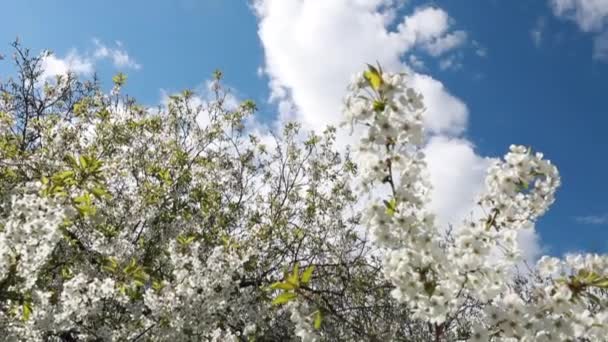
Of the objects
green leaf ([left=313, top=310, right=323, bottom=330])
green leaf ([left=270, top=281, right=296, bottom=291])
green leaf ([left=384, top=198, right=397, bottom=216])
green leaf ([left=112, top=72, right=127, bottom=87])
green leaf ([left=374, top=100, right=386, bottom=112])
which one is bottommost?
green leaf ([left=313, top=310, right=323, bottom=330])

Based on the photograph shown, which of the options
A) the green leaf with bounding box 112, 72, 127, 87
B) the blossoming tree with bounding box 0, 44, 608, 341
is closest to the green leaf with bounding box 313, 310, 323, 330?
the blossoming tree with bounding box 0, 44, 608, 341

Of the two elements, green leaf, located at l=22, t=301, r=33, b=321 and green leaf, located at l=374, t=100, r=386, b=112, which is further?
green leaf, located at l=22, t=301, r=33, b=321

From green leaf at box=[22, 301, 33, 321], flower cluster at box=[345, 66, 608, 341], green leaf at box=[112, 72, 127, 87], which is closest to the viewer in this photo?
flower cluster at box=[345, 66, 608, 341]

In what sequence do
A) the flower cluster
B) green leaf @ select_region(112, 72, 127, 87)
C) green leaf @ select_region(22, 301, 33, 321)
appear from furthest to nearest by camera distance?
green leaf @ select_region(112, 72, 127, 87) → green leaf @ select_region(22, 301, 33, 321) → the flower cluster

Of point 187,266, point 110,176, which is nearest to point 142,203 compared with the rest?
point 110,176

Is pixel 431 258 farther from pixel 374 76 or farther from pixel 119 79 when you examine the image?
pixel 119 79

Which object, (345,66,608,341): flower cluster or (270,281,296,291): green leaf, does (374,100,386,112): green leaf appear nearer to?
(345,66,608,341): flower cluster

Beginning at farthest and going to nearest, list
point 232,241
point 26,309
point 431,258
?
point 232,241, point 26,309, point 431,258

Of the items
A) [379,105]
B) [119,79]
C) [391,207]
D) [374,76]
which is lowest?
[391,207]

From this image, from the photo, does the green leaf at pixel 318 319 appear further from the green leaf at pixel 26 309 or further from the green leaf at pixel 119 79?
the green leaf at pixel 119 79

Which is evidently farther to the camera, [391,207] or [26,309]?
[26,309]

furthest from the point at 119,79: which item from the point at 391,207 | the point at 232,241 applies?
the point at 391,207

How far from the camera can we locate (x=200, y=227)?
982 cm

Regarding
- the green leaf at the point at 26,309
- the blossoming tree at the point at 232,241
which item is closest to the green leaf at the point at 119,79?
the blossoming tree at the point at 232,241
